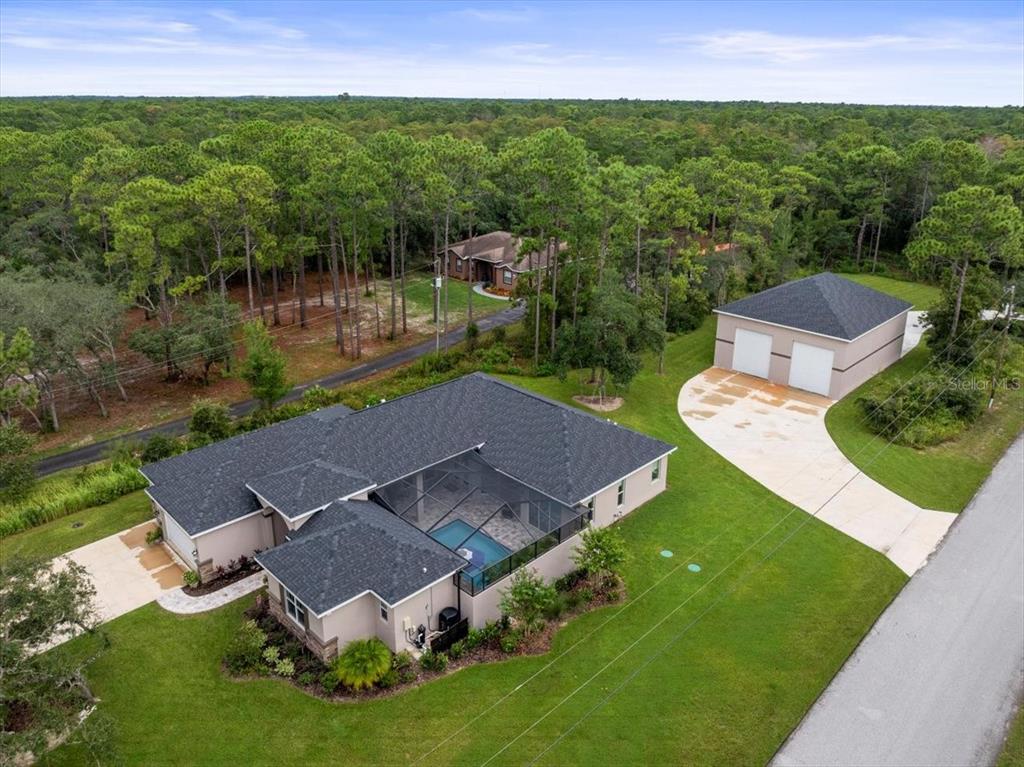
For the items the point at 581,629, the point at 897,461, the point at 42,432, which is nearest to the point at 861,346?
the point at 897,461

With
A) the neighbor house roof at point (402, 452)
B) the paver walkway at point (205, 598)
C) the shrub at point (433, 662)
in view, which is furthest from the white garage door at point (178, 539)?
the shrub at point (433, 662)

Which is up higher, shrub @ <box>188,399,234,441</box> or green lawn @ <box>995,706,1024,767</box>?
shrub @ <box>188,399,234,441</box>

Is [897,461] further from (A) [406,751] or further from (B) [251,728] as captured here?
(B) [251,728]

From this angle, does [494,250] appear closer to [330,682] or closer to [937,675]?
[330,682]

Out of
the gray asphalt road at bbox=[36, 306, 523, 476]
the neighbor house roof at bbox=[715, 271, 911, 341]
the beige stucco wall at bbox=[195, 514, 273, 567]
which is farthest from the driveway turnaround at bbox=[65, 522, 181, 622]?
the neighbor house roof at bbox=[715, 271, 911, 341]

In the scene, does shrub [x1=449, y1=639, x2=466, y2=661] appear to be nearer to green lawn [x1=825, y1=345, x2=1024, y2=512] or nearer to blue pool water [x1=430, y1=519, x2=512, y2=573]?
blue pool water [x1=430, y1=519, x2=512, y2=573]

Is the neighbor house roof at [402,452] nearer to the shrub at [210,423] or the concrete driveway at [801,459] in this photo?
the shrub at [210,423]

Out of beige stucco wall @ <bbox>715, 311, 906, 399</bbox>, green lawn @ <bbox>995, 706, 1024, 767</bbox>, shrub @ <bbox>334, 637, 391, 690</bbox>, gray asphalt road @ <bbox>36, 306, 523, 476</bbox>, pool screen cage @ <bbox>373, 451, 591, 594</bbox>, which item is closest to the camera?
green lawn @ <bbox>995, 706, 1024, 767</bbox>
